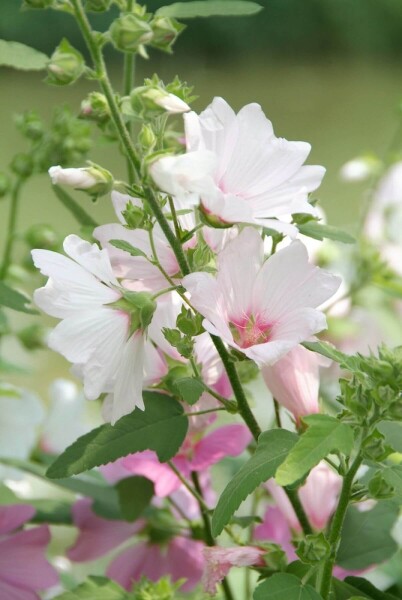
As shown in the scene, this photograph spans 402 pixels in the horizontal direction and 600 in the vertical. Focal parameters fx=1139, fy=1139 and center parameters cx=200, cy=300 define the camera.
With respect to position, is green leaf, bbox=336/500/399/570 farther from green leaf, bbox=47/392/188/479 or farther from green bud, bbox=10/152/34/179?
green bud, bbox=10/152/34/179

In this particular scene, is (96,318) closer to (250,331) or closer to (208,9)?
(250,331)

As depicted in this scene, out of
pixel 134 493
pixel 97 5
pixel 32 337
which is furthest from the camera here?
pixel 32 337

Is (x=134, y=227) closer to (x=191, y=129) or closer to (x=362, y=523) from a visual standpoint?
(x=191, y=129)

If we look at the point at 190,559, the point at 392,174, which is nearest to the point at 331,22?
the point at 392,174

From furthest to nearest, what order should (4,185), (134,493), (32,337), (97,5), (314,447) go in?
(32,337)
(4,185)
(134,493)
(97,5)
(314,447)

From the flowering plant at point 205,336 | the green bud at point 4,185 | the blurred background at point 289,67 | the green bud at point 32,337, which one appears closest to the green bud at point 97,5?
the flowering plant at point 205,336

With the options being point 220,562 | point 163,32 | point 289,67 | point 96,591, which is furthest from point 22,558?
point 289,67

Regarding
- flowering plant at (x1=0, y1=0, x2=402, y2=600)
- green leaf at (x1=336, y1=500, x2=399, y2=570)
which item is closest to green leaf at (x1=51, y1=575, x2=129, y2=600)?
flowering plant at (x1=0, y1=0, x2=402, y2=600)
